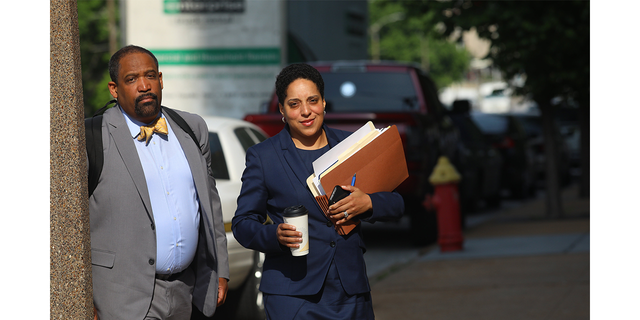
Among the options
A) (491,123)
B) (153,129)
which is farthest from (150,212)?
(491,123)

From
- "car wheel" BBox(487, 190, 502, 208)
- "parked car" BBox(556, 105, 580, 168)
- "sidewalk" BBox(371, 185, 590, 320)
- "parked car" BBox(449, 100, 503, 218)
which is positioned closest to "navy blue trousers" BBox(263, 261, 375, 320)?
"sidewalk" BBox(371, 185, 590, 320)

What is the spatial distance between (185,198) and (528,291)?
479 cm

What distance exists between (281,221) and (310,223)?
0.13 m

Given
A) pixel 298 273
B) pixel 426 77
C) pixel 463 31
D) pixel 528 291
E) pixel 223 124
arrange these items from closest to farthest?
pixel 298 273 → pixel 223 124 → pixel 528 291 → pixel 426 77 → pixel 463 31

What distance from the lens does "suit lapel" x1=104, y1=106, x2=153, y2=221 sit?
3.39 m

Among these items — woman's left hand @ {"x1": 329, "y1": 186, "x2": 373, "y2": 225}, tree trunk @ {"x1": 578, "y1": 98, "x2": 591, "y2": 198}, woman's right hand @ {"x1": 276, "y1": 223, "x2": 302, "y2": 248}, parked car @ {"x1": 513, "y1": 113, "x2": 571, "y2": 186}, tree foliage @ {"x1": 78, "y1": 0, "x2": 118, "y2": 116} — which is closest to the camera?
woman's right hand @ {"x1": 276, "y1": 223, "x2": 302, "y2": 248}

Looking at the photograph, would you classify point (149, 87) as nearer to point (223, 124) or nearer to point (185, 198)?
point (185, 198)

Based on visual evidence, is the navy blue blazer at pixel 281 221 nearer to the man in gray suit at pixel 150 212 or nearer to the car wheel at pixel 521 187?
the man in gray suit at pixel 150 212

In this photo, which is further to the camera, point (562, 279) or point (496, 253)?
point (496, 253)

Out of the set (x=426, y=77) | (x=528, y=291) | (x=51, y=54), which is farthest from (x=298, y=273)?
(x=426, y=77)

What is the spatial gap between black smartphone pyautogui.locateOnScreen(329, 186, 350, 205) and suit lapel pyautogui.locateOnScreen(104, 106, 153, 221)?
2.39ft

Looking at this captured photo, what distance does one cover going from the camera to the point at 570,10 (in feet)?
38.0

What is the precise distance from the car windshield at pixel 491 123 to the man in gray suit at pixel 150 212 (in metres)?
14.4

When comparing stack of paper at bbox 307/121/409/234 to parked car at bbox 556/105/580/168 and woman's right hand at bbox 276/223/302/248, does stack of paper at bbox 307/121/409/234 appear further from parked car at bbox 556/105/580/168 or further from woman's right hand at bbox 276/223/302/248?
parked car at bbox 556/105/580/168
